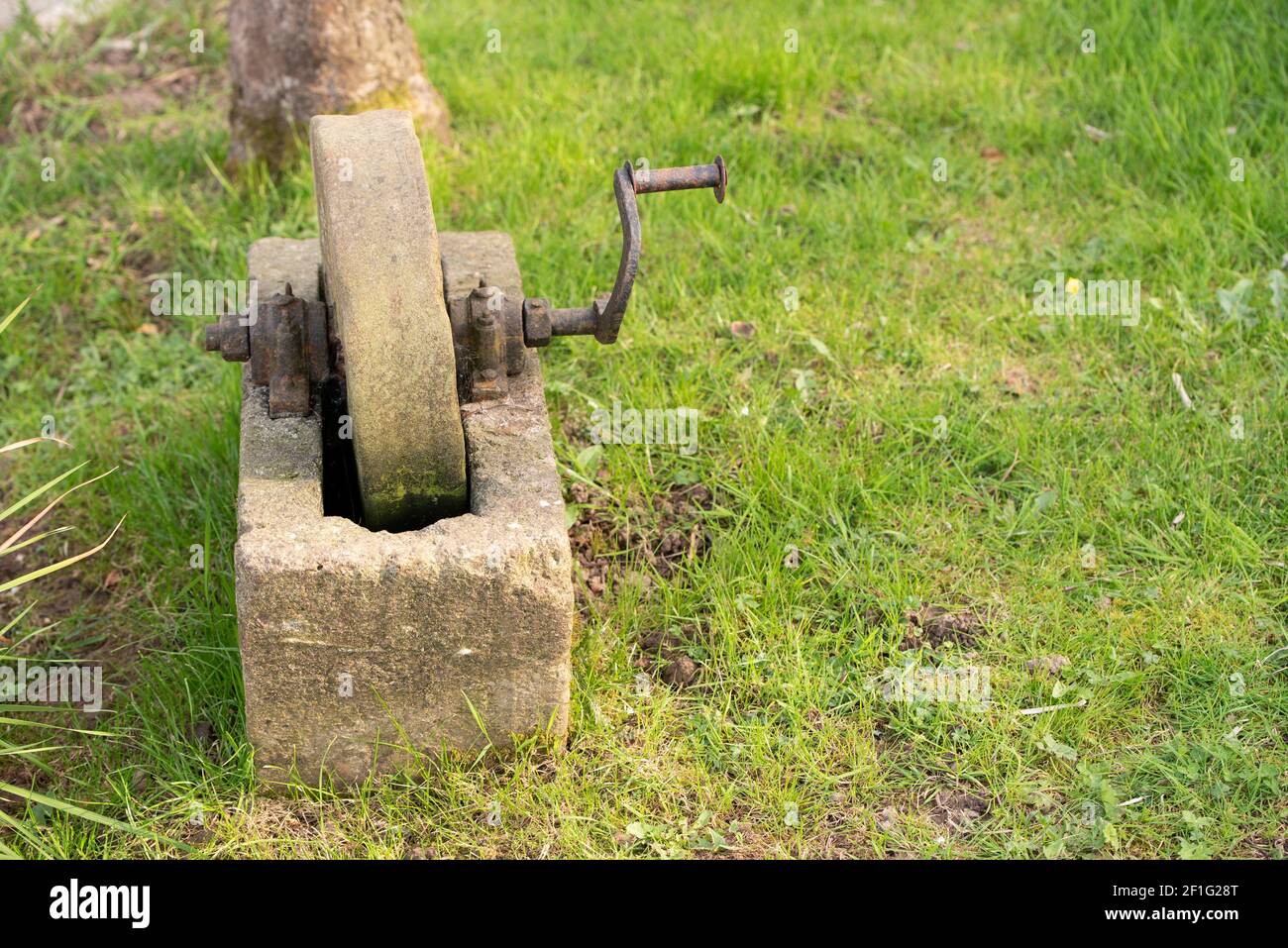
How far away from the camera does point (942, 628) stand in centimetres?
338

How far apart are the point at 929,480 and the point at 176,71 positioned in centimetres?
380

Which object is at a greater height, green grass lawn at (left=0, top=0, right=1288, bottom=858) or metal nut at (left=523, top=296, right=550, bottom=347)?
metal nut at (left=523, top=296, right=550, bottom=347)

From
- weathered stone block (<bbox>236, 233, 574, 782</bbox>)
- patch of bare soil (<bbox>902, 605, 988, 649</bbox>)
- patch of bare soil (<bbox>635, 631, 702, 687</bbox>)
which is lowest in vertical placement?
patch of bare soil (<bbox>635, 631, 702, 687</bbox>)

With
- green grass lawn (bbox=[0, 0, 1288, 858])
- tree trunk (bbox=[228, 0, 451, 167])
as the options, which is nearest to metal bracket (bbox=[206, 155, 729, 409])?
green grass lawn (bbox=[0, 0, 1288, 858])

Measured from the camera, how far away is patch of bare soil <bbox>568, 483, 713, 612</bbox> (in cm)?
360

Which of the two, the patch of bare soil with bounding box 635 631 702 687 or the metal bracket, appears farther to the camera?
the patch of bare soil with bounding box 635 631 702 687

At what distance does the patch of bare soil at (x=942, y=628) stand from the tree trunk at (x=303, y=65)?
109 inches

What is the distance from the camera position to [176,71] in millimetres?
5695

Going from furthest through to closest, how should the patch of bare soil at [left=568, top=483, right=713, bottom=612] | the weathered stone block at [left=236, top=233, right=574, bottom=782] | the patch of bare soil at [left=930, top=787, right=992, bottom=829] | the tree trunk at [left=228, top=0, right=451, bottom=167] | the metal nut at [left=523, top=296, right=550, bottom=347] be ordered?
the tree trunk at [left=228, top=0, right=451, bottom=167] < the patch of bare soil at [left=568, top=483, right=713, bottom=612] < the metal nut at [left=523, top=296, right=550, bottom=347] < the patch of bare soil at [left=930, top=787, right=992, bottom=829] < the weathered stone block at [left=236, top=233, right=574, bottom=782]

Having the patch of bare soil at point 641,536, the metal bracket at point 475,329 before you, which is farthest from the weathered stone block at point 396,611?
the patch of bare soil at point 641,536

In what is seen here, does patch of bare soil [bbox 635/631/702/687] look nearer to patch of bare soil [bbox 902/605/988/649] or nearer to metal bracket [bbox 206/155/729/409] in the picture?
patch of bare soil [bbox 902/605/988/649]

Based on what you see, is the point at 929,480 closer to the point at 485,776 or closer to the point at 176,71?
the point at 485,776

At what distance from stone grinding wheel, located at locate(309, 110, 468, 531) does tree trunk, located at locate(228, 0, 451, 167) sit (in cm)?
187

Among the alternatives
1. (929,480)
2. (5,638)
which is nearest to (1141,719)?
(929,480)
